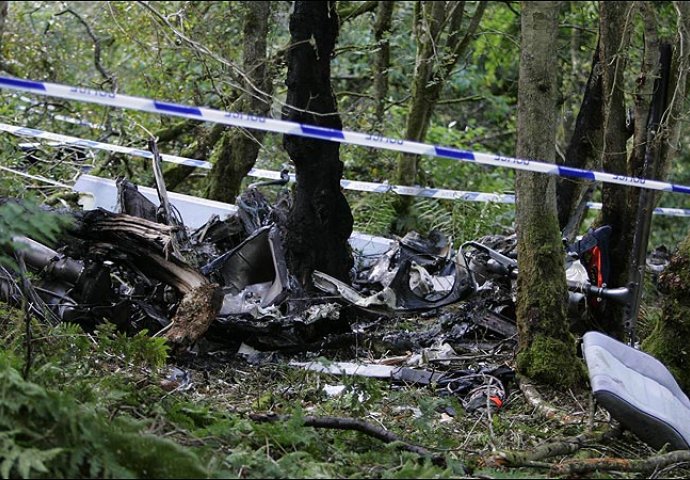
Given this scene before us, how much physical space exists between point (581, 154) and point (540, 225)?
300 centimetres

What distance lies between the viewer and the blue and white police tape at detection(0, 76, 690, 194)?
5.79 meters

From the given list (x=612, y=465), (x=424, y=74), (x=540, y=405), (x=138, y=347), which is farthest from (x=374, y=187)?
(x=612, y=465)

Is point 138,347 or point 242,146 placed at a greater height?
point 242,146

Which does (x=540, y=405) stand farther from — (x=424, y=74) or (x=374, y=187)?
(x=424, y=74)

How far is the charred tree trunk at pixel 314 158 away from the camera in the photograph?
292 inches

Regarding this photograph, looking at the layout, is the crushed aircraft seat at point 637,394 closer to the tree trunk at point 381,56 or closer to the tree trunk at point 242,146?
the tree trunk at point 242,146

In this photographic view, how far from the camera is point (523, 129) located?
6352 mm

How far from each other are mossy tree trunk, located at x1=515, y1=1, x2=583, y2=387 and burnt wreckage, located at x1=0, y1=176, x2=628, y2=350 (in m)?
1.09

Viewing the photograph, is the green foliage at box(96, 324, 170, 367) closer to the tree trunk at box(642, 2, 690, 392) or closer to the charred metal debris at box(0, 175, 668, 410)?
the charred metal debris at box(0, 175, 668, 410)

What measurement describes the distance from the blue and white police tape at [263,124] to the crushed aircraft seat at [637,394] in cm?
134

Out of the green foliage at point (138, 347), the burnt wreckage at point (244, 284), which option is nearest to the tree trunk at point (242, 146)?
the burnt wreckage at point (244, 284)

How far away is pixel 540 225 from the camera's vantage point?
638 cm

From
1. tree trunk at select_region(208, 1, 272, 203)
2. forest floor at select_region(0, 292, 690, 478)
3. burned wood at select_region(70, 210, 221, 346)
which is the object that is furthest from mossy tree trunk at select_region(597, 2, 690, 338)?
tree trunk at select_region(208, 1, 272, 203)

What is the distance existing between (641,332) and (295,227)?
10.4 feet
